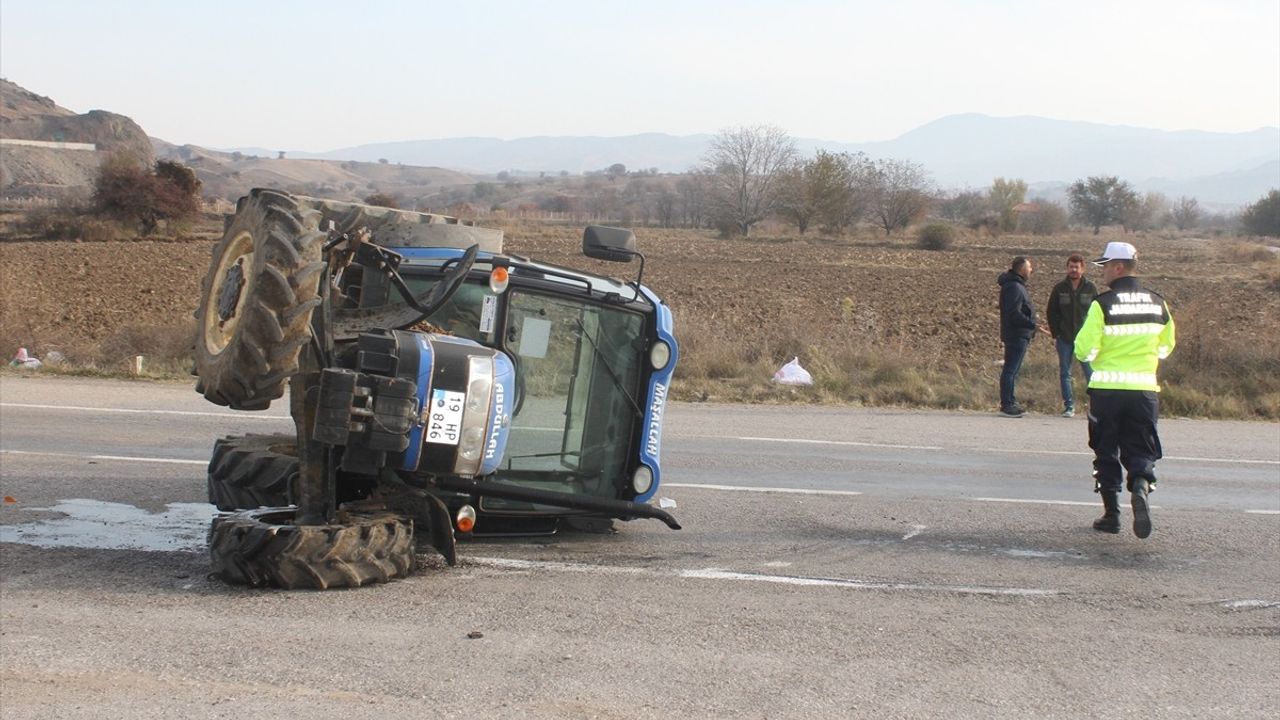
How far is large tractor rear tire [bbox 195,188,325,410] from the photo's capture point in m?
5.40

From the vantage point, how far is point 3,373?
49.7ft

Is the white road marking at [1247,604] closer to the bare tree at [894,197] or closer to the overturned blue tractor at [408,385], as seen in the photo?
the overturned blue tractor at [408,385]

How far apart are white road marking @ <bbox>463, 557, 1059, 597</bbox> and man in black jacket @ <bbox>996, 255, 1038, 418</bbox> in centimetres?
838

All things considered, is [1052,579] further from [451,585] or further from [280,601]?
[280,601]

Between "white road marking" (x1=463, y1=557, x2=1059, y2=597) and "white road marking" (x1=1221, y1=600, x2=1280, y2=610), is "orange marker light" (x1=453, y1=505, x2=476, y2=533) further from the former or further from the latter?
"white road marking" (x1=1221, y1=600, x2=1280, y2=610)

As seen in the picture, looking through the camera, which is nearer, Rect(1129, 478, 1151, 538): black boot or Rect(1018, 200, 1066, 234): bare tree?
Rect(1129, 478, 1151, 538): black boot

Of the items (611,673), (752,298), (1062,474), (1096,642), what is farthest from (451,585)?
(752,298)

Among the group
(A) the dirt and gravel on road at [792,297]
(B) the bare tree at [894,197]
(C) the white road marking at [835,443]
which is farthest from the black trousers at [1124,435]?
(B) the bare tree at [894,197]

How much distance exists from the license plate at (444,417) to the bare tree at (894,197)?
7880 cm

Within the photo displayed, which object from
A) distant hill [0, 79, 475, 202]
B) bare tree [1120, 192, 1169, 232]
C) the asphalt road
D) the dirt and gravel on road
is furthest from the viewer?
distant hill [0, 79, 475, 202]

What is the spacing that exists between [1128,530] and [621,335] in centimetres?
384

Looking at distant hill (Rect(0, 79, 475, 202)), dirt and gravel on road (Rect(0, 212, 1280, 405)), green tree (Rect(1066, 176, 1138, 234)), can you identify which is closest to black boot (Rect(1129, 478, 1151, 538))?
dirt and gravel on road (Rect(0, 212, 1280, 405))

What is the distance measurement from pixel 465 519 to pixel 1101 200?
357ft

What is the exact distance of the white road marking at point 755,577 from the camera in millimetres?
6418
